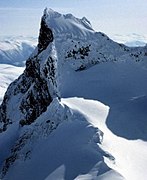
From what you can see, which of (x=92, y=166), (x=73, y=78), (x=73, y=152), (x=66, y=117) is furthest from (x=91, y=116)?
(x=73, y=78)

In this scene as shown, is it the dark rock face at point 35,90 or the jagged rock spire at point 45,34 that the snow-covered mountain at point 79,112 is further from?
the dark rock face at point 35,90

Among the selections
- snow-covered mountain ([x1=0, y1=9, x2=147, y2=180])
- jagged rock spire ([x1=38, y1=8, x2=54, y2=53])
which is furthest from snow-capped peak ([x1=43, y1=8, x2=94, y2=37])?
jagged rock spire ([x1=38, y1=8, x2=54, y2=53])

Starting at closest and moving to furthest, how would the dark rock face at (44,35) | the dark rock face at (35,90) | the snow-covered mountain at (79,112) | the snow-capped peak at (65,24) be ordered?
the snow-covered mountain at (79,112), the dark rock face at (35,90), the snow-capped peak at (65,24), the dark rock face at (44,35)

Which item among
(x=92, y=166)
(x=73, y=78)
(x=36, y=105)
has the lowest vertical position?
(x=36, y=105)

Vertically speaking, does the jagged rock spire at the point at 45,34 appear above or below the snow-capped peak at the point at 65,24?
below

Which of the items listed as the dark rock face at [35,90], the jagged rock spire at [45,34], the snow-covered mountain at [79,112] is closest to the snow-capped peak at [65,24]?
the snow-covered mountain at [79,112]

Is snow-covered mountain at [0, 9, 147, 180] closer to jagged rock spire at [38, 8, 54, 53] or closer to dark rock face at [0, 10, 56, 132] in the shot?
jagged rock spire at [38, 8, 54, 53]

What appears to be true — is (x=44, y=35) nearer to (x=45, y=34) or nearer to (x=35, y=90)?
(x=45, y=34)

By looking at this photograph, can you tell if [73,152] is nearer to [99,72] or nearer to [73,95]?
[73,95]
